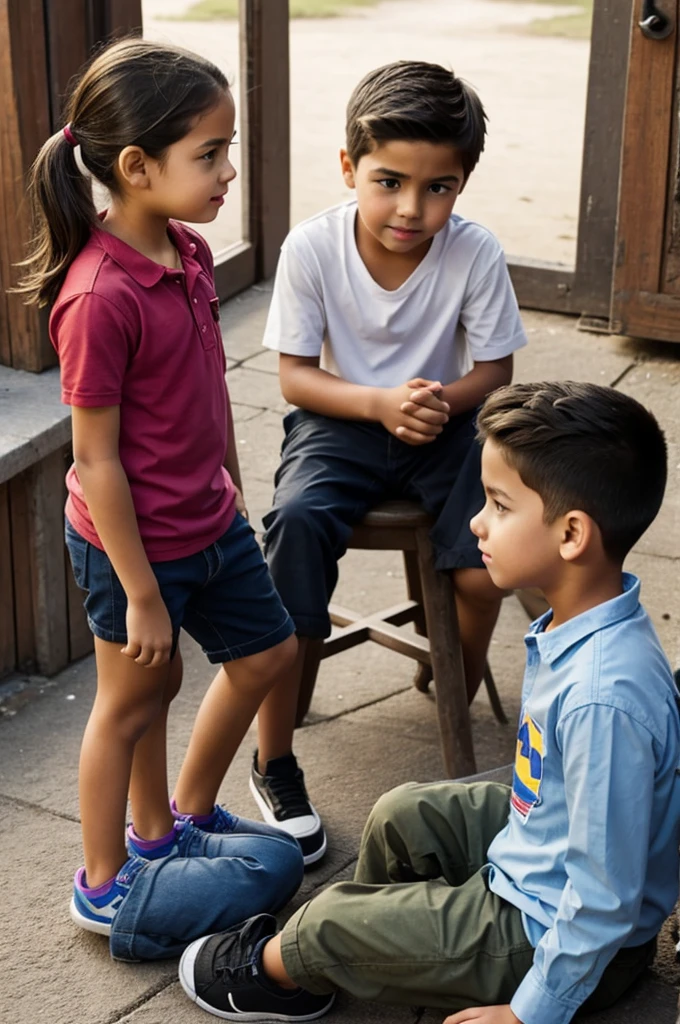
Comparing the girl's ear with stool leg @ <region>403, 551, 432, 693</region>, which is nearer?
the girl's ear

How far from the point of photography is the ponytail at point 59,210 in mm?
2252

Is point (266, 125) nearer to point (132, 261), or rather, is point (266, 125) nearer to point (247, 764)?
point (247, 764)

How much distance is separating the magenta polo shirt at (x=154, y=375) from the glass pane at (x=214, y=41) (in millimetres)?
3385

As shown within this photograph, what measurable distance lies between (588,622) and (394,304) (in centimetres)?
103

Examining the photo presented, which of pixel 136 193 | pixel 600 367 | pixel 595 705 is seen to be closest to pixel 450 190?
pixel 136 193

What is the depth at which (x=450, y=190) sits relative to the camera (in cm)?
276

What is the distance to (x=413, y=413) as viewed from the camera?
2.80 m

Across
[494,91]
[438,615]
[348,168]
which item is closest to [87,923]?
[438,615]

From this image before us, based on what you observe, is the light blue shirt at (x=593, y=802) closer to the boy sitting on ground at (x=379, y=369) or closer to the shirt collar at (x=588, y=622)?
the shirt collar at (x=588, y=622)

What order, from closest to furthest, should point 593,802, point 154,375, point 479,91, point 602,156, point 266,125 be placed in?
1. point 593,802
2. point 154,375
3. point 602,156
4. point 266,125
5. point 479,91

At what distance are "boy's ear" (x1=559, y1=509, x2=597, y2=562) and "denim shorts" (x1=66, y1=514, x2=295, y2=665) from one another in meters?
0.64

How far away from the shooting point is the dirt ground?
7305 millimetres

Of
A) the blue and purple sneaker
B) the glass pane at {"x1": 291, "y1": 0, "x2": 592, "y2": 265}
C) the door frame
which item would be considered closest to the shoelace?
the blue and purple sneaker

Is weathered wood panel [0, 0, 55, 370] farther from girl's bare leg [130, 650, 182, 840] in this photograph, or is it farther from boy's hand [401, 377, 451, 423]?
girl's bare leg [130, 650, 182, 840]
